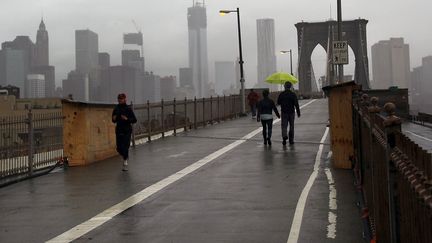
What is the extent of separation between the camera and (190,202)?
29.6 feet

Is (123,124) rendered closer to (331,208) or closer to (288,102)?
(288,102)

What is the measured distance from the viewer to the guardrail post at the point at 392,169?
12.1 ft

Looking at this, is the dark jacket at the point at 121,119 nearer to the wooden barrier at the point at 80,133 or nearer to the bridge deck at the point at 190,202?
the bridge deck at the point at 190,202

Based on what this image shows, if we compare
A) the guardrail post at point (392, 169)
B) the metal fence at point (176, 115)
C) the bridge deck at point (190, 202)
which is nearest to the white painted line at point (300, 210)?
the bridge deck at point (190, 202)

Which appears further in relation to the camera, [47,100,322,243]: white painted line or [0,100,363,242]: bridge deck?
[47,100,322,243]: white painted line

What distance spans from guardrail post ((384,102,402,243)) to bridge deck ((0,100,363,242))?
2622mm

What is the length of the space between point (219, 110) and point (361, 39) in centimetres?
9367

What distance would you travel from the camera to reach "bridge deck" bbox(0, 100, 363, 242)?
7.02 meters

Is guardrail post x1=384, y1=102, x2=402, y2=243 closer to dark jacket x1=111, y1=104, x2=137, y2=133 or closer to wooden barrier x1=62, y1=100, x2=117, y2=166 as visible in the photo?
dark jacket x1=111, y1=104, x2=137, y2=133

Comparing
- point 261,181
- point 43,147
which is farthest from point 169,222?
point 43,147

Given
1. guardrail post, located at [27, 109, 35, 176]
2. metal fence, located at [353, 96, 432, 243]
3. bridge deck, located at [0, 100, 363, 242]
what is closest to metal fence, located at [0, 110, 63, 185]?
guardrail post, located at [27, 109, 35, 176]

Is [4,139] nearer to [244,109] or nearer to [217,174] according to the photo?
[217,174]

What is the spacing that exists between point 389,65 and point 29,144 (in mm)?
79075

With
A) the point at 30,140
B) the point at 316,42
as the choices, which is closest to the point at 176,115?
the point at 30,140
